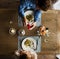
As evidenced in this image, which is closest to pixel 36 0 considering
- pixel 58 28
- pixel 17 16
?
pixel 17 16

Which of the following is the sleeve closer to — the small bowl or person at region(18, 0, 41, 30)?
person at region(18, 0, 41, 30)

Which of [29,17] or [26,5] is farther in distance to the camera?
[29,17]

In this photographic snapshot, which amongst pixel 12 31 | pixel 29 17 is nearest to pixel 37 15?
pixel 29 17

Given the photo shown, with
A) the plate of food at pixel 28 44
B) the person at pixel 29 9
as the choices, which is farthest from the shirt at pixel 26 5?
the plate of food at pixel 28 44

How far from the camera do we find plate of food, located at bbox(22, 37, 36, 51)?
4.95 feet

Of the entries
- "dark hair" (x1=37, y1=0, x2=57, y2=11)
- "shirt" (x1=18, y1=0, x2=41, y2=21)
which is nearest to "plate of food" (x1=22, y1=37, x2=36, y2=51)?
"shirt" (x1=18, y1=0, x2=41, y2=21)

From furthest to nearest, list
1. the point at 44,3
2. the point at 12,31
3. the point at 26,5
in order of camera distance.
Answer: the point at 12,31 → the point at 26,5 → the point at 44,3

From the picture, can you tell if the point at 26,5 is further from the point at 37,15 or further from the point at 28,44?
the point at 28,44

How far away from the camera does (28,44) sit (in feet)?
4.98

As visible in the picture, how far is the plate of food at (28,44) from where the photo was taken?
1508mm

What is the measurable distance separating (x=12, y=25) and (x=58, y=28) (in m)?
0.41

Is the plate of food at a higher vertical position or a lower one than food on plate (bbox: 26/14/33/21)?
lower

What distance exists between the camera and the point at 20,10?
137 cm

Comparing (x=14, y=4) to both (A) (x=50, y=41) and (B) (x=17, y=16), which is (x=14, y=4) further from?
(A) (x=50, y=41)
